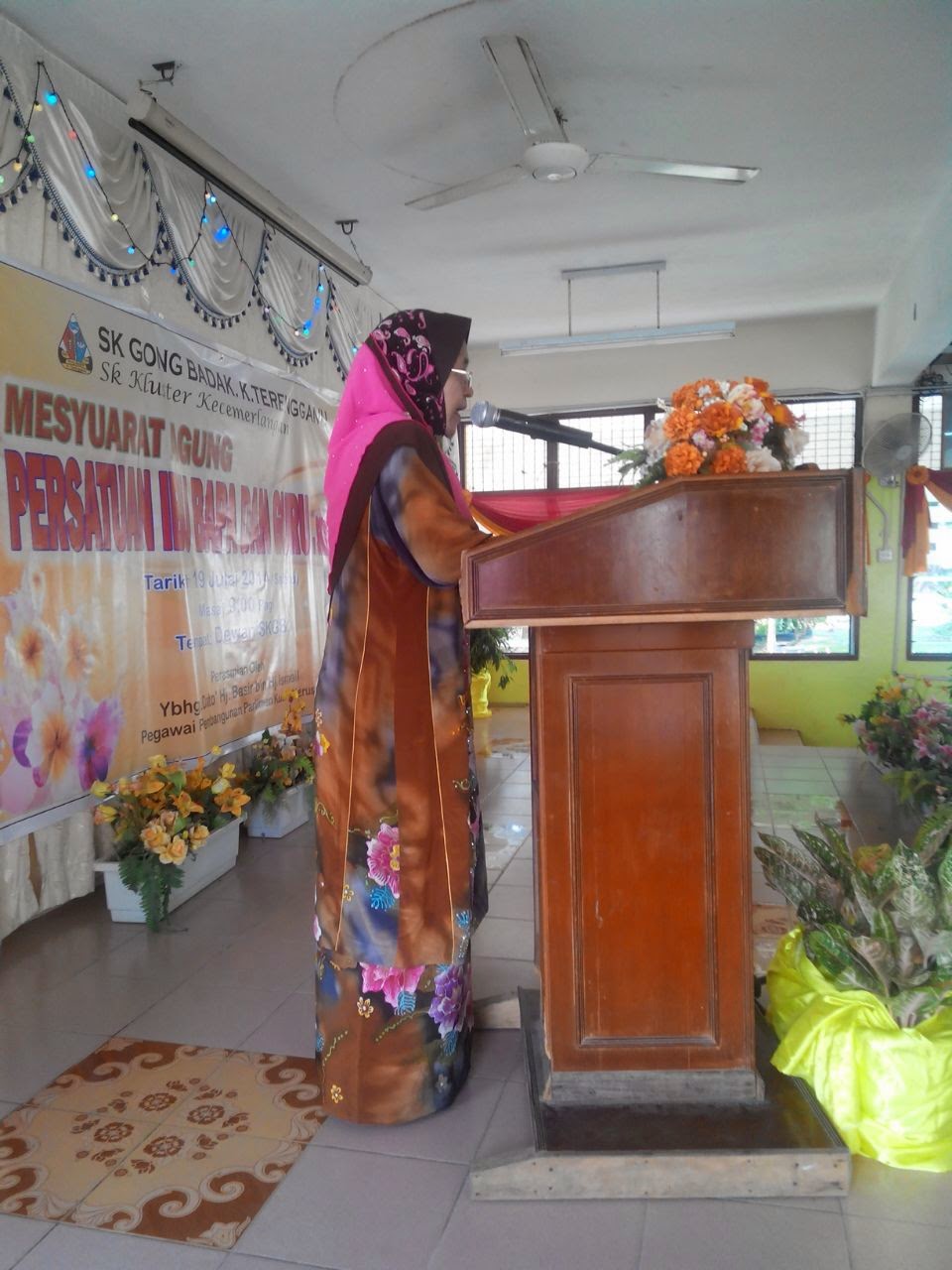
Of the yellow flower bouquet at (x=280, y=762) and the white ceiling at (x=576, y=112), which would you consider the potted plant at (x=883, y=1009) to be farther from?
the white ceiling at (x=576, y=112)

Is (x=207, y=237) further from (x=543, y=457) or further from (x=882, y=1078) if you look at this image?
(x=543, y=457)

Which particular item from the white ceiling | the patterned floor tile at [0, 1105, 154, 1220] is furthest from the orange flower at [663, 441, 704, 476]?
the white ceiling

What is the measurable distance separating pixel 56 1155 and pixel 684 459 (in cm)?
183

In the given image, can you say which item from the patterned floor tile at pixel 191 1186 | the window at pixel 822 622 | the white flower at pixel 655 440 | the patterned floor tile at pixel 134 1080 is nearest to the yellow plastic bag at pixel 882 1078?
the patterned floor tile at pixel 191 1186

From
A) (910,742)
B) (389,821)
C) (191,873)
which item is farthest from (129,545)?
(910,742)

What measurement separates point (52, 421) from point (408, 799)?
6.51 ft

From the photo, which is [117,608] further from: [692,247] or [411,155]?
[692,247]

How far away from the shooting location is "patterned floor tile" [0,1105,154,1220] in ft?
5.53

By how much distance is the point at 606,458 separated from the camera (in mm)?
6973

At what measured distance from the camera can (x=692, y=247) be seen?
5504 millimetres

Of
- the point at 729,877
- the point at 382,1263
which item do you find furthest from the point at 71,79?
the point at 382,1263

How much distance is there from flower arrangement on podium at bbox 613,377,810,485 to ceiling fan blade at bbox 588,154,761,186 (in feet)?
7.82

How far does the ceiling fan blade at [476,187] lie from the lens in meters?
3.65

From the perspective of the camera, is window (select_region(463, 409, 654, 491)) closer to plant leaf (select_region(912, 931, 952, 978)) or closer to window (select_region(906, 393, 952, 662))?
window (select_region(906, 393, 952, 662))
